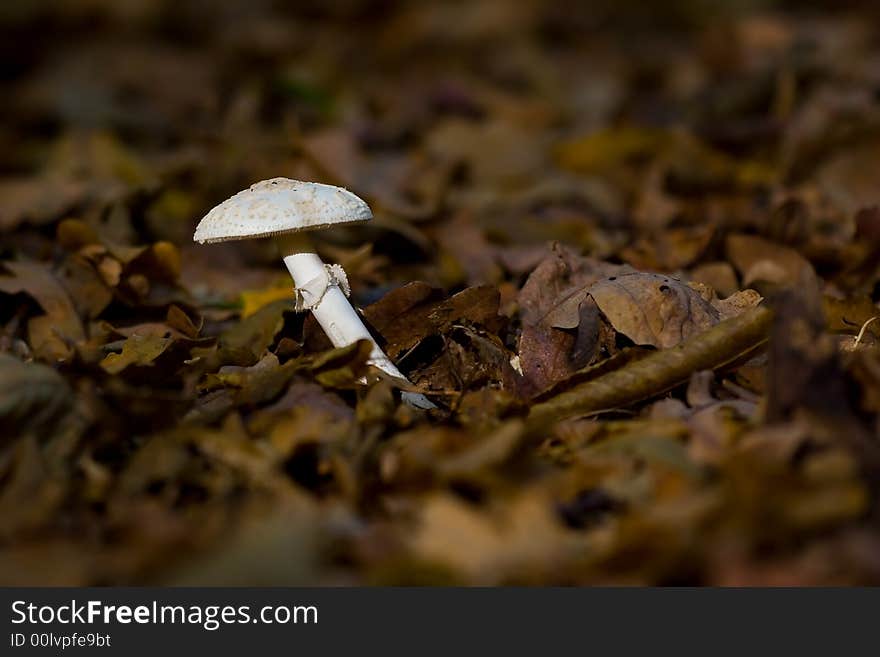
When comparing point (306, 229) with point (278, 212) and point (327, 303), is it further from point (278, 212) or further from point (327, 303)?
point (327, 303)

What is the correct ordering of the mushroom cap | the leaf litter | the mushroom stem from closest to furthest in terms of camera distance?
the leaf litter < the mushroom cap < the mushroom stem

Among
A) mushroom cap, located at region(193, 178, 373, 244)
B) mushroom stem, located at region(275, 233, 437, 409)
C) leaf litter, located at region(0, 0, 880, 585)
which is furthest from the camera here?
mushroom stem, located at region(275, 233, 437, 409)

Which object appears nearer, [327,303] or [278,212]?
[278,212]

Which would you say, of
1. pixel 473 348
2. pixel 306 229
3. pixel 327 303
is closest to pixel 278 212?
pixel 306 229

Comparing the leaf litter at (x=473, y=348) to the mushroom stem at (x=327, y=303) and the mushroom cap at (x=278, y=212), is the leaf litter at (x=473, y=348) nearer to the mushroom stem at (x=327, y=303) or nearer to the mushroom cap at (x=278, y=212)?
the mushroom stem at (x=327, y=303)

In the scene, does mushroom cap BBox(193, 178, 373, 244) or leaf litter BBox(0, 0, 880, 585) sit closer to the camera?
leaf litter BBox(0, 0, 880, 585)

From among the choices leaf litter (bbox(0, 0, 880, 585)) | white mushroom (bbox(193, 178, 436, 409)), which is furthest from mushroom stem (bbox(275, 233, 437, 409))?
leaf litter (bbox(0, 0, 880, 585))

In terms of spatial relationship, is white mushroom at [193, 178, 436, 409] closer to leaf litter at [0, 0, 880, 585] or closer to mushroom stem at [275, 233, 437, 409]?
mushroom stem at [275, 233, 437, 409]
